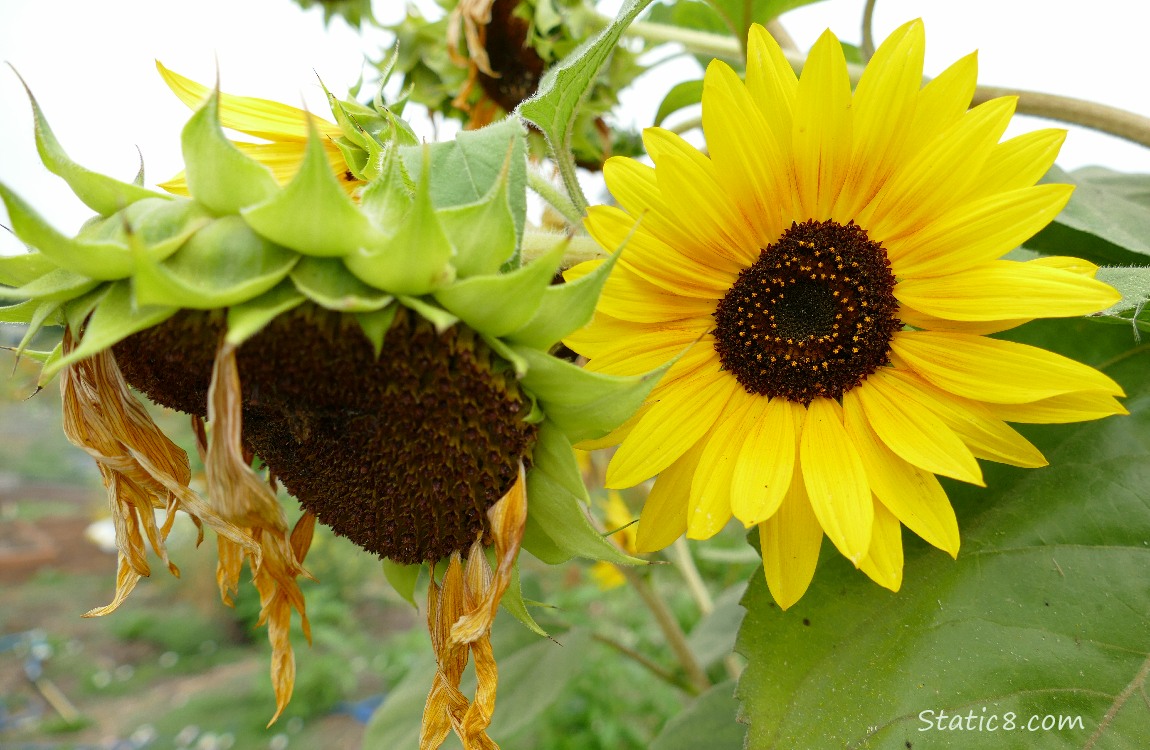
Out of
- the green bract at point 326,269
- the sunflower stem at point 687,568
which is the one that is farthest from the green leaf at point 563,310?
the sunflower stem at point 687,568

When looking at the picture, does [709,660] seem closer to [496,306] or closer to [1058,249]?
[1058,249]

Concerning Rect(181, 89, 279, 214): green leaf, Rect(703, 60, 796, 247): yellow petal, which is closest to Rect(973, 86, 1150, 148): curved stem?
Rect(703, 60, 796, 247): yellow petal

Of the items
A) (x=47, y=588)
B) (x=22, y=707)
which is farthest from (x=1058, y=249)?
(x=47, y=588)

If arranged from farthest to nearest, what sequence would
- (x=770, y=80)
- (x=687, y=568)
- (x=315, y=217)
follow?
(x=687, y=568) → (x=770, y=80) → (x=315, y=217)

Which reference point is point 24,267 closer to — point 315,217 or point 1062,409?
point 315,217

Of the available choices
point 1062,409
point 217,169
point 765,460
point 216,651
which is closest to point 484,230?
point 217,169
